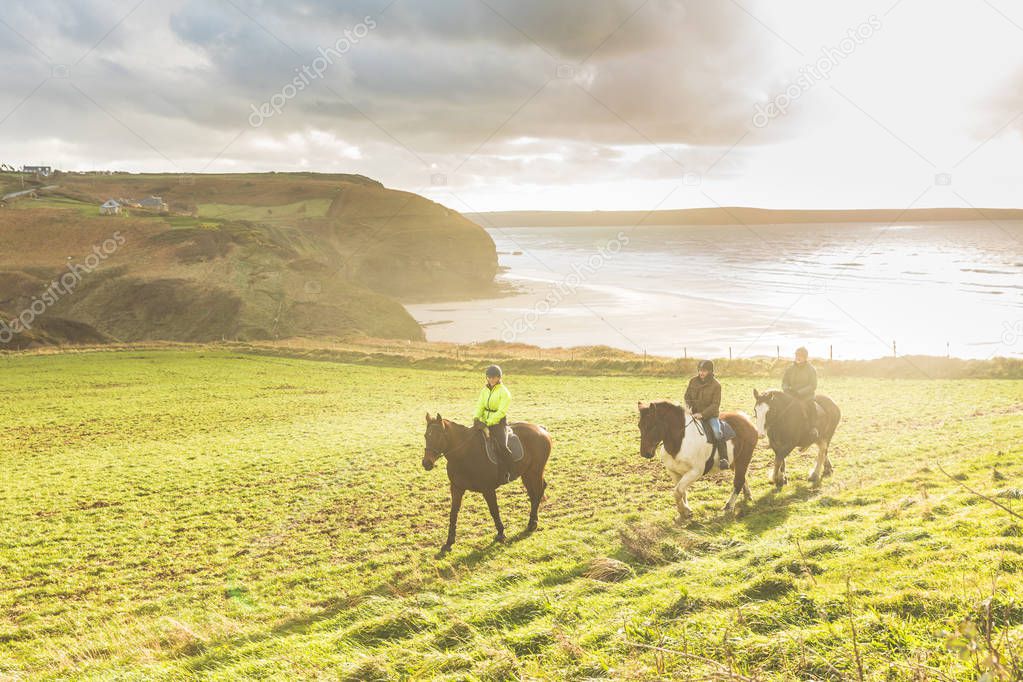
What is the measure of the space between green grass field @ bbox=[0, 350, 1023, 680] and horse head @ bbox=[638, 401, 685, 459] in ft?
5.24

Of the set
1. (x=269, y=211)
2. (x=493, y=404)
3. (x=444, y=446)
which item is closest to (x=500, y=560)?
(x=444, y=446)

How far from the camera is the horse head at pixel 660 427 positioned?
12688 millimetres

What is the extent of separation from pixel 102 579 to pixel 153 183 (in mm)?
154651

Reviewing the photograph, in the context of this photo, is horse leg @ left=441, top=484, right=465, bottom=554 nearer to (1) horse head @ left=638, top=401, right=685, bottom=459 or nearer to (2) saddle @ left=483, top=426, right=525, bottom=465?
(2) saddle @ left=483, top=426, right=525, bottom=465

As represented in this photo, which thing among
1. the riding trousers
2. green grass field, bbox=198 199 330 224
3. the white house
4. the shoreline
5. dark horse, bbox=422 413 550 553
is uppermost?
green grass field, bbox=198 199 330 224

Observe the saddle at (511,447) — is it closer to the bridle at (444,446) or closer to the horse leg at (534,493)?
the bridle at (444,446)

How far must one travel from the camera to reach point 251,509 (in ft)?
56.4

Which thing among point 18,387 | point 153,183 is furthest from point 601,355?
point 153,183

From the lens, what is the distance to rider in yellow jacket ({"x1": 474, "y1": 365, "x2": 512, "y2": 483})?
12.6 meters

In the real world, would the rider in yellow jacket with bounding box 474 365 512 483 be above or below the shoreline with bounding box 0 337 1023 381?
below

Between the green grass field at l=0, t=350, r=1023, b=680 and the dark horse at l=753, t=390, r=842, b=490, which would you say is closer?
the green grass field at l=0, t=350, r=1023, b=680

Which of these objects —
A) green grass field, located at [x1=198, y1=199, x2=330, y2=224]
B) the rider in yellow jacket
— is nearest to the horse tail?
the rider in yellow jacket

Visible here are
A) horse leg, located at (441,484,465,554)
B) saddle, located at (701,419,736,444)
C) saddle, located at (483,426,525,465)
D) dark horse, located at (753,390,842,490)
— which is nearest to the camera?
saddle, located at (483,426,525,465)

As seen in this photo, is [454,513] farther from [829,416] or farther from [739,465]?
[829,416]
